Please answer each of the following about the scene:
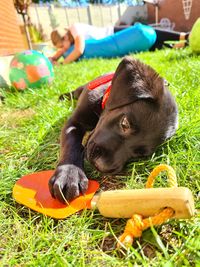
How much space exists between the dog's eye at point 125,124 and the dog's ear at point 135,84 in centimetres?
10

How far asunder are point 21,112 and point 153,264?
251 centimetres

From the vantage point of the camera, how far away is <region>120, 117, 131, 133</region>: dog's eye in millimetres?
1714

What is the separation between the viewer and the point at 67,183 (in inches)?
59.1

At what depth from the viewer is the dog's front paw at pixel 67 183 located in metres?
1.45

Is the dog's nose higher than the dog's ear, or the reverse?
the dog's ear

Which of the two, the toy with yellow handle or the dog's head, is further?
the dog's head

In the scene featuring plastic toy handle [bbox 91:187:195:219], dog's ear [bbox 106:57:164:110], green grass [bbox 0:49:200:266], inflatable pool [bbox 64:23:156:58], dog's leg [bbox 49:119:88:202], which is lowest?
inflatable pool [bbox 64:23:156:58]

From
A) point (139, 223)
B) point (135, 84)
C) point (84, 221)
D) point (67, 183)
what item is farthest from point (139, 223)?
point (135, 84)

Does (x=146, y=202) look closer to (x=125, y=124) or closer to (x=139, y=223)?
(x=139, y=223)

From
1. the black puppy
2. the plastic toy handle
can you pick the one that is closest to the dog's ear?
the black puppy

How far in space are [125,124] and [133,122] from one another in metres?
0.05

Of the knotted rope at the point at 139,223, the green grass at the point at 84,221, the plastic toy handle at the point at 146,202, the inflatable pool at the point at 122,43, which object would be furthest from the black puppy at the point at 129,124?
the inflatable pool at the point at 122,43

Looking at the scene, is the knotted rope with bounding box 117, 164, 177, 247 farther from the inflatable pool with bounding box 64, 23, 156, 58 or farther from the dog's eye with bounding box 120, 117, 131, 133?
the inflatable pool with bounding box 64, 23, 156, 58

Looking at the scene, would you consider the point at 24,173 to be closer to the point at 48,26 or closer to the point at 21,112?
the point at 21,112
